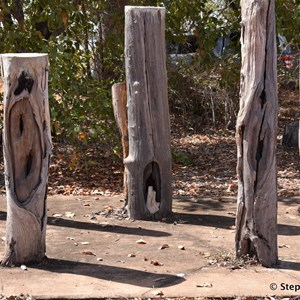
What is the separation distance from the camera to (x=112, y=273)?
257 inches

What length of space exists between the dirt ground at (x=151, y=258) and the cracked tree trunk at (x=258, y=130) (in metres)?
0.31

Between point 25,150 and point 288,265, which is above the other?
point 25,150

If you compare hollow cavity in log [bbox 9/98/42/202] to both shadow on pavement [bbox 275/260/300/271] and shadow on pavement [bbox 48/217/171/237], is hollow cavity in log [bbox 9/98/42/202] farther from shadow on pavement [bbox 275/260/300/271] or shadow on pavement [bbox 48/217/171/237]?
shadow on pavement [bbox 275/260/300/271]

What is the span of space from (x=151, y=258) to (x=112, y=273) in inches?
21.5

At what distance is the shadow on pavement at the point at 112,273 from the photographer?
6297 mm

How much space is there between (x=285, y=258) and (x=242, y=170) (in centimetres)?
97

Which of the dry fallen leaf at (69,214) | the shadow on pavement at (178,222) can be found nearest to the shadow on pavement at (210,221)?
the shadow on pavement at (178,222)

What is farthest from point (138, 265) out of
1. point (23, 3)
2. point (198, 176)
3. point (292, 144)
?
point (292, 144)

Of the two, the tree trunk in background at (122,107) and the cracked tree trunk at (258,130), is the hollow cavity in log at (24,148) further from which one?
the tree trunk in background at (122,107)

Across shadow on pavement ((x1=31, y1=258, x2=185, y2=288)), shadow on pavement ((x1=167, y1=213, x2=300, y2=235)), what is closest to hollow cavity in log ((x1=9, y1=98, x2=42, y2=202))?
shadow on pavement ((x1=31, y1=258, x2=185, y2=288))

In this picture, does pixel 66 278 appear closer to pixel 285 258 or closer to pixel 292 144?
pixel 285 258

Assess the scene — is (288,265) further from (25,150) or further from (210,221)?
(25,150)

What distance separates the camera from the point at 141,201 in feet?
27.3

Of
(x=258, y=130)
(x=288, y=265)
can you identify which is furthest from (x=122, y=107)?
(x=288, y=265)
